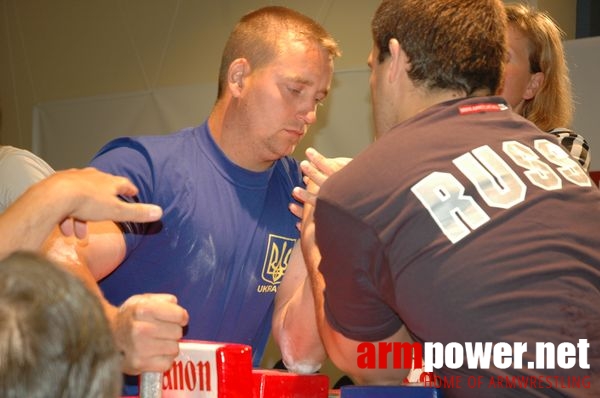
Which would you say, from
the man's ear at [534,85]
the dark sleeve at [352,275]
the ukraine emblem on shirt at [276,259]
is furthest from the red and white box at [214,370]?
the man's ear at [534,85]

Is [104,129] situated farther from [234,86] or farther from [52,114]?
[234,86]

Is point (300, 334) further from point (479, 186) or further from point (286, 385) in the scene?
point (479, 186)

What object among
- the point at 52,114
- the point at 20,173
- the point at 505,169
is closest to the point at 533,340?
the point at 505,169

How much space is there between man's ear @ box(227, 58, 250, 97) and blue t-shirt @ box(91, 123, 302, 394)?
7.4 inches

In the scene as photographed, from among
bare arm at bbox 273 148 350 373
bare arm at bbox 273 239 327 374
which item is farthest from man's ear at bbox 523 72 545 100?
bare arm at bbox 273 239 327 374

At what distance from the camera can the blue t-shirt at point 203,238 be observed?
2.13 meters

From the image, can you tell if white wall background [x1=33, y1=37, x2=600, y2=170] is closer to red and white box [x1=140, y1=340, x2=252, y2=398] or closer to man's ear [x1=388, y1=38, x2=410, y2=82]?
man's ear [x1=388, y1=38, x2=410, y2=82]

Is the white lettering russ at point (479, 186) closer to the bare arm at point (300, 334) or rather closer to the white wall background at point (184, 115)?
the bare arm at point (300, 334)

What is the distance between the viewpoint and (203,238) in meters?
2.16

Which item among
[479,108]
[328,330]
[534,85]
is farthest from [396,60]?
[534,85]

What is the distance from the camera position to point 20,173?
2650 mm

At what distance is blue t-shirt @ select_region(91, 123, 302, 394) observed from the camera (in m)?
2.13

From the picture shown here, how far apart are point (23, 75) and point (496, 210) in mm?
5404

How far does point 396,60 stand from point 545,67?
1112 millimetres
